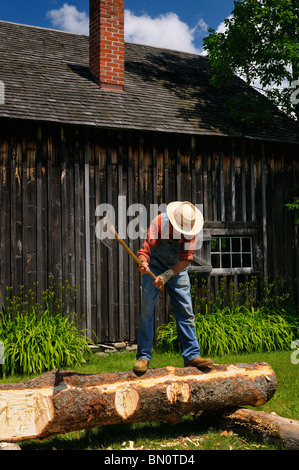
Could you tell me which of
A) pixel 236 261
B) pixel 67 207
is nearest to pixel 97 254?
pixel 67 207

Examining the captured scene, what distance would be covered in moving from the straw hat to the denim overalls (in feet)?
0.61

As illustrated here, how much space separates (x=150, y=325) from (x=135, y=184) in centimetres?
456

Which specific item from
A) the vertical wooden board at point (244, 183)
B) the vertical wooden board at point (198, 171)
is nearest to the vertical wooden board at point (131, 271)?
the vertical wooden board at point (198, 171)

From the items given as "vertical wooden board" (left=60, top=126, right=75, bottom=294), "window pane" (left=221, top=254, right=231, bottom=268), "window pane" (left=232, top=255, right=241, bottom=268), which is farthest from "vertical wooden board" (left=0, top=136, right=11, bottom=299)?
"window pane" (left=232, top=255, right=241, bottom=268)

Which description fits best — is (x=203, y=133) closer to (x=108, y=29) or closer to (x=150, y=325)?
(x=108, y=29)

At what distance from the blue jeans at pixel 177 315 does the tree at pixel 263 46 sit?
5.77 metres

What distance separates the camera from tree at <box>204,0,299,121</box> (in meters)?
10.0

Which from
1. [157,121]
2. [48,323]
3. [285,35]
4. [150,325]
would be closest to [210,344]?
[48,323]

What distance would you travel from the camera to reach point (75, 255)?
8.99 metres

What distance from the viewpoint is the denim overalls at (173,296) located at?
18.2ft

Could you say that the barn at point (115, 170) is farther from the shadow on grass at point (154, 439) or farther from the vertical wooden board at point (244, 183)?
the shadow on grass at point (154, 439)

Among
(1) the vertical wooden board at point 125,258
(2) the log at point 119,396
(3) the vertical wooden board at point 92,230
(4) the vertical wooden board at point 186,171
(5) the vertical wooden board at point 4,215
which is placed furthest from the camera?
(4) the vertical wooden board at point 186,171

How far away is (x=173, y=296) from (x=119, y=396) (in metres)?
1.33

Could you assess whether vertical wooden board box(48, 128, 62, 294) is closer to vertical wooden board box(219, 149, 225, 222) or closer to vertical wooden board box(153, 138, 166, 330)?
vertical wooden board box(153, 138, 166, 330)
